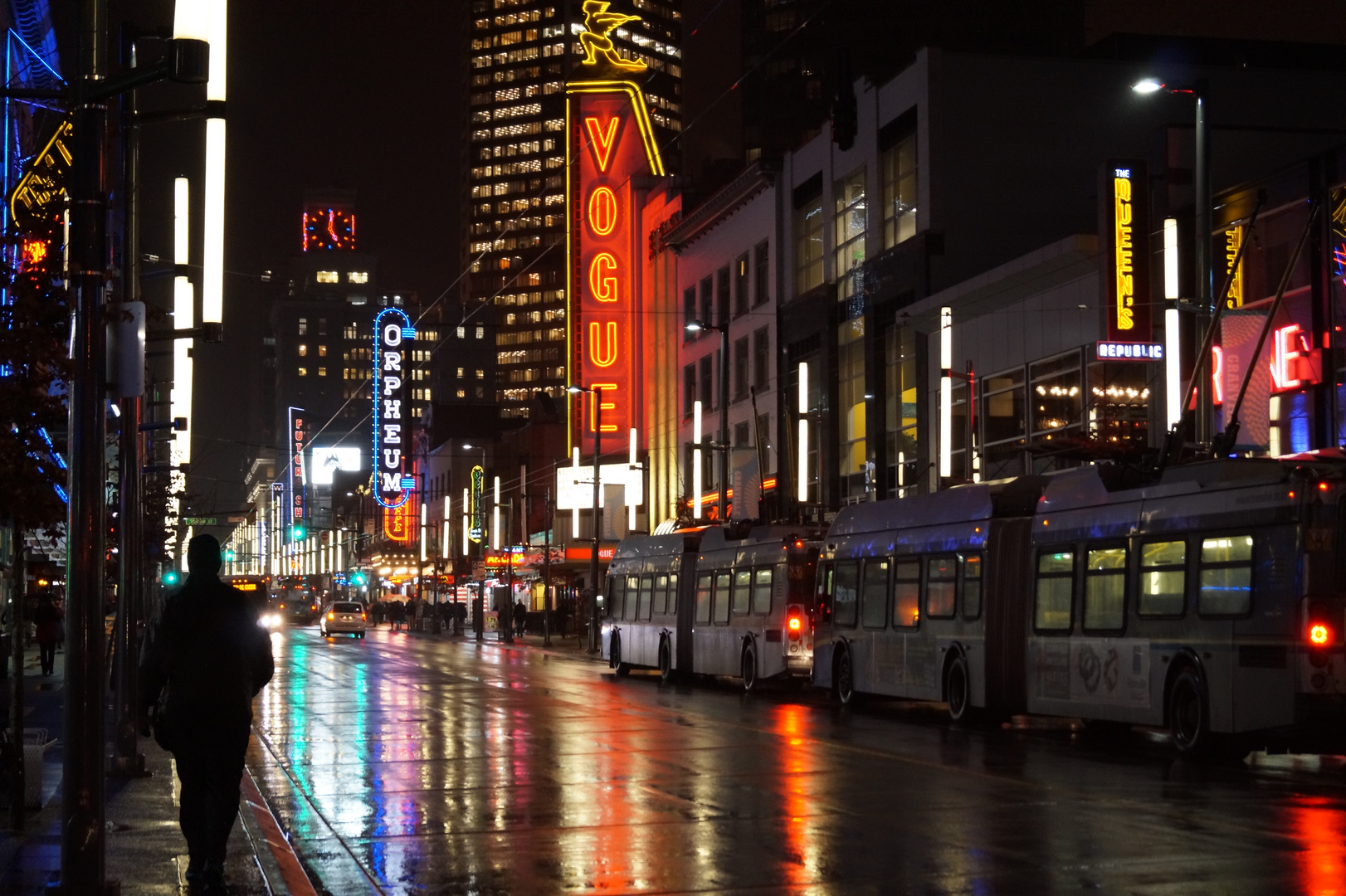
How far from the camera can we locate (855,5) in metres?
127

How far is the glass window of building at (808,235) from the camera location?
53.3 m

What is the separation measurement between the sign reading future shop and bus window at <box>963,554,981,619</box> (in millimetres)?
95973

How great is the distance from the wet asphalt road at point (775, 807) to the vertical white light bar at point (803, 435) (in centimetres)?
2498

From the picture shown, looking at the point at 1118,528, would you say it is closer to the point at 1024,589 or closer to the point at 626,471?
the point at 1024,589

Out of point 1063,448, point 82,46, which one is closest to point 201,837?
point 82,46

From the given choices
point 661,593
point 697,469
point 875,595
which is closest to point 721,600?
point 661,593

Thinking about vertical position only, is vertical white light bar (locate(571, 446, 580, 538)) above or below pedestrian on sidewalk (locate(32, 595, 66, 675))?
above

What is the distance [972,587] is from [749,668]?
9.53 m

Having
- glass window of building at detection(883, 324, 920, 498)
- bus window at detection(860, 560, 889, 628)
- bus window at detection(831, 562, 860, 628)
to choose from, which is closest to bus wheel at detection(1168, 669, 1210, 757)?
bus window at detection(860, 560, 889, 628)

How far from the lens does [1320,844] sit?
11.6 metres

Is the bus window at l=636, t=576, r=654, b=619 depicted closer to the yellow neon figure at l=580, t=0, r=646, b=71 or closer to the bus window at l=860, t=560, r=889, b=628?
the bus window at l=860, t=560, r=889, b=628

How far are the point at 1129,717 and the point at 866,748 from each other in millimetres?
3161

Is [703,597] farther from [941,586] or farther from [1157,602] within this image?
[1157,602]

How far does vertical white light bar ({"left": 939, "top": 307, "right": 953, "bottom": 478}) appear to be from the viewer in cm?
4072
